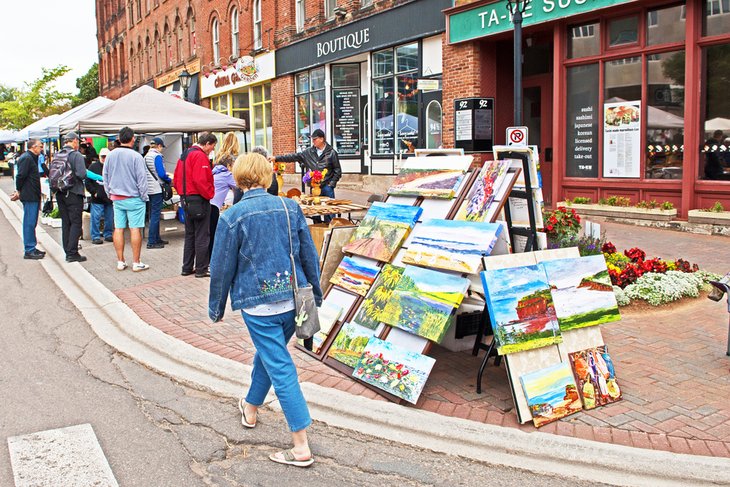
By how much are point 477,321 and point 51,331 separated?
14.0 ft

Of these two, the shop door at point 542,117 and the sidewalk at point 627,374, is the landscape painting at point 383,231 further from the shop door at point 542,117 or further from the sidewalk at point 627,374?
the shop door at point 542,117

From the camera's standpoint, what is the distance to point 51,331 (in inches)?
277

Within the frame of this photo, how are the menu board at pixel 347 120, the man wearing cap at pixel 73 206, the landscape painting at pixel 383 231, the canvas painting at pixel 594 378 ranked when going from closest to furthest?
the canvas painting at pixel 594 378 < the landscape painting at pixel 383 231 < the man wearing cap at pixel 73 206 < the menu board at pixel 347 120

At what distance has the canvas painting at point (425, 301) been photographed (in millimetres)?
4793

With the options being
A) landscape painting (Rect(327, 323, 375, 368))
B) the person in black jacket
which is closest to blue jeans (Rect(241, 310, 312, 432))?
landscape painting (Rect(327, 323, 375, 368))

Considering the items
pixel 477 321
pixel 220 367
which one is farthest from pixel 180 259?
pixel 477 321

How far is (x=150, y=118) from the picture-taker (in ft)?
42.2

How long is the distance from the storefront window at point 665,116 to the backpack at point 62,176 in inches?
376

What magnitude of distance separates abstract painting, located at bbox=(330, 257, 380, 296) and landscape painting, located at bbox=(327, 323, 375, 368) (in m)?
0.32

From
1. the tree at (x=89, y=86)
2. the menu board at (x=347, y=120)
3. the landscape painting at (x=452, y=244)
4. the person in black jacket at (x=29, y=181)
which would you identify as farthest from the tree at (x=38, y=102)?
the landscape painting at (x=452, y=244)

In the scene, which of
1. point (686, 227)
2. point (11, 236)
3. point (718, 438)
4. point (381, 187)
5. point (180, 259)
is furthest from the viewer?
point (381, 187)

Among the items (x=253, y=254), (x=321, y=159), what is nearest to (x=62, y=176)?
(x=321, y=159)

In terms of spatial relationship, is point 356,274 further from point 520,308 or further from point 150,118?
point 150,118

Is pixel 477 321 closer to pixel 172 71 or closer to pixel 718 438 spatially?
pixel 718 438
